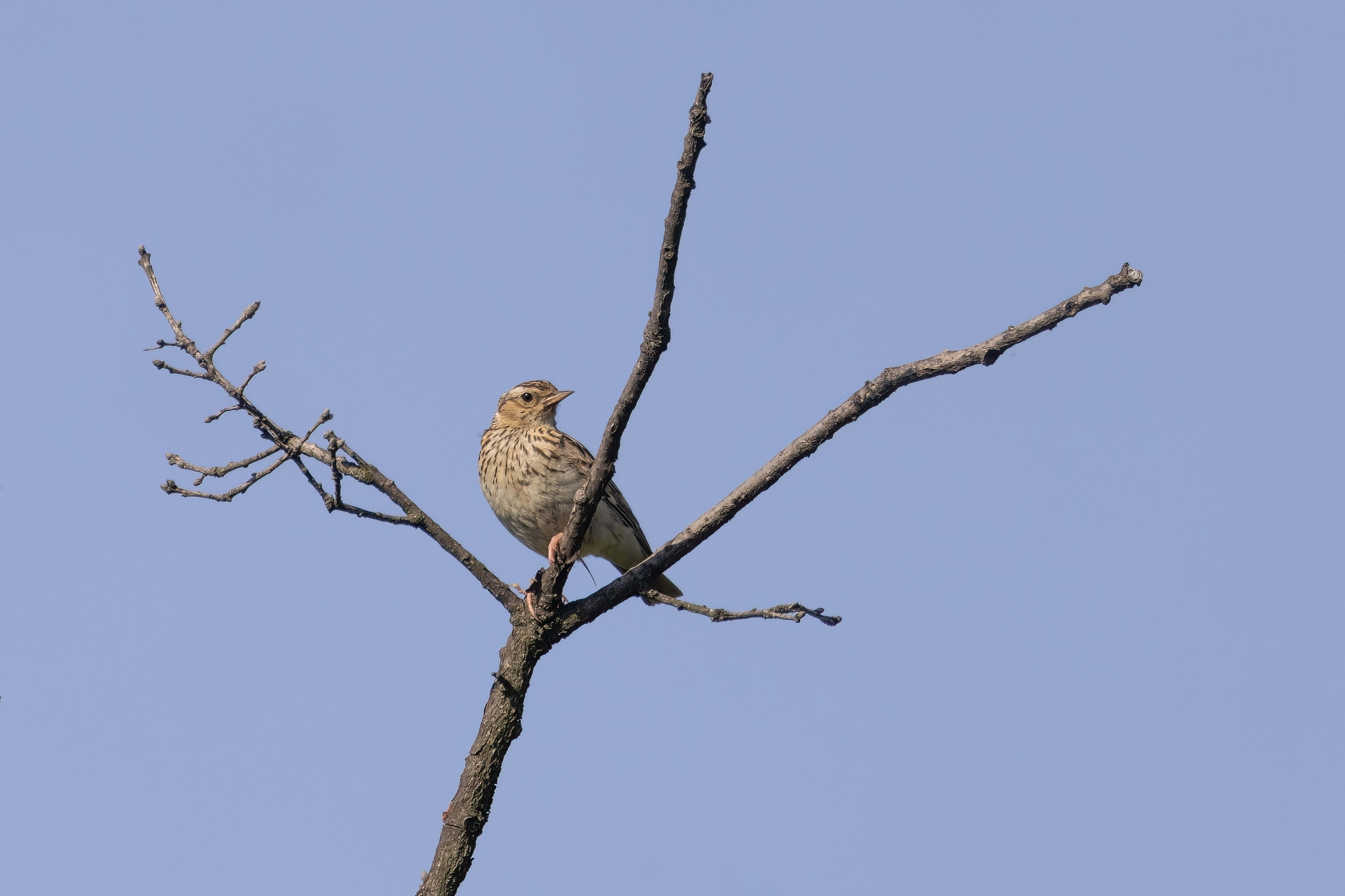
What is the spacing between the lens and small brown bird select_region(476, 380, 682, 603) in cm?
835

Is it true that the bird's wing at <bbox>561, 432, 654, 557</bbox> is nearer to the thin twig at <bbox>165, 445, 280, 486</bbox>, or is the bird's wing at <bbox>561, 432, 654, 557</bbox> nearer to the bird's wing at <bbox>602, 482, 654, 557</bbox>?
the bird's wing at <bbox>602, 482, 654, 557</bbox>

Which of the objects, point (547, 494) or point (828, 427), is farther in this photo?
point (547, 494)

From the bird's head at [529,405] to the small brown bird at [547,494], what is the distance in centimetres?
18

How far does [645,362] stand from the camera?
15.8ft

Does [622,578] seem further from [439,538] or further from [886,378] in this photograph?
[886,378]

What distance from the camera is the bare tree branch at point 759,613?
573 cm

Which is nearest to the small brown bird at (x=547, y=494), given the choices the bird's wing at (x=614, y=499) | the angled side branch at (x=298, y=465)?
the bird's wing at (x=614, y=499)

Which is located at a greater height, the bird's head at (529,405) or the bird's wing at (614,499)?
the bird's head at (529,405)

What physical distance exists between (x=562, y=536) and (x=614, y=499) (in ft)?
11.3

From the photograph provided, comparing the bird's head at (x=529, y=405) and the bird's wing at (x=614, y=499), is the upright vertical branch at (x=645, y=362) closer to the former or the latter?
the bird's wing at (x=614, y=499)

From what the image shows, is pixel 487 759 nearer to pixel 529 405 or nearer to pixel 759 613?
pixel 759 613

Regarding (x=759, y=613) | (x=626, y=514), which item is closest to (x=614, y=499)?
(x=626, y=514)

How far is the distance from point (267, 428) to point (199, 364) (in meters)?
0.42

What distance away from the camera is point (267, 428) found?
5.45m
